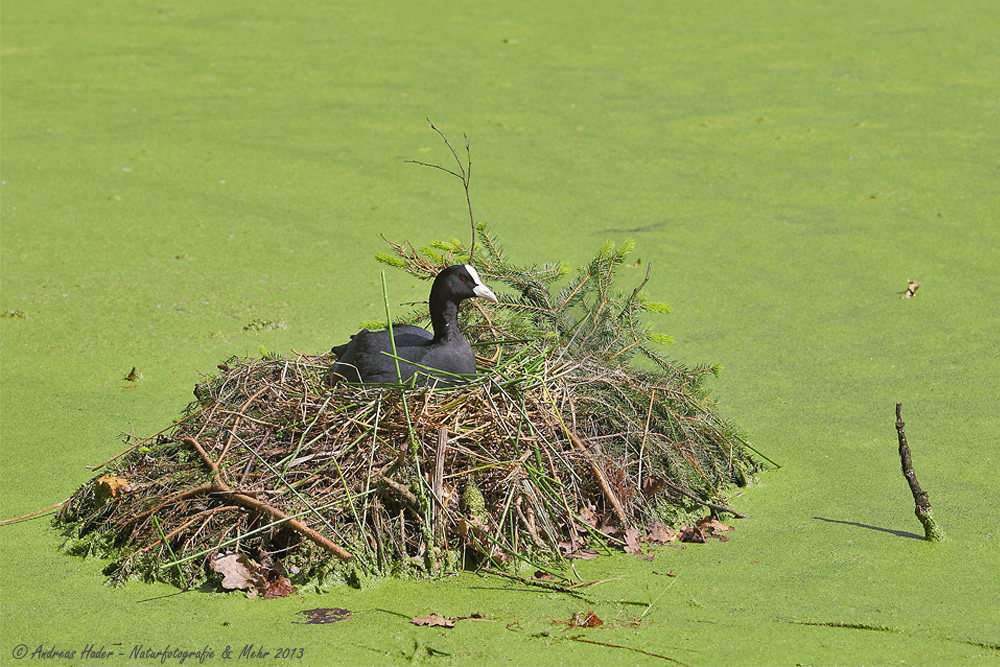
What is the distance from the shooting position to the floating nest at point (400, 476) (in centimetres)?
250

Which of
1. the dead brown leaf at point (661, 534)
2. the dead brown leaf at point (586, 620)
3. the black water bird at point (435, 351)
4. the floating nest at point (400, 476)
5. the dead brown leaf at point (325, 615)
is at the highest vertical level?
the black water bird at point (435, 351)

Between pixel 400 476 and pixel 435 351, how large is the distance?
0.38 meters

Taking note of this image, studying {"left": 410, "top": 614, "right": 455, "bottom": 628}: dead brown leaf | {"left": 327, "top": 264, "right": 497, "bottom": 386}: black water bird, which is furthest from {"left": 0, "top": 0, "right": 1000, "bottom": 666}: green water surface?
{"left": 327, "top": 264, "right": 497, "bottom": 386}: black water bird

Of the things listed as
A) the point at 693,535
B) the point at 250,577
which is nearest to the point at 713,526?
the point at 693,535

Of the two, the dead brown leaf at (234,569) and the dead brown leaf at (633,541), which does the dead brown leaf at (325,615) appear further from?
the dead brown leaf at (633,541)

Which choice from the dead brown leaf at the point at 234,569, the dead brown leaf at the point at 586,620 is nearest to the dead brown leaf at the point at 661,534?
the dead brown leaf at the point at 586,620

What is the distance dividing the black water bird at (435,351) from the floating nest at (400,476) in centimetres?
6

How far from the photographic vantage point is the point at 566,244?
4664 mm

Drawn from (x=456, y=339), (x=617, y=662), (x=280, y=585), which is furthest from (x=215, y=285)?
(x=617, y=662)

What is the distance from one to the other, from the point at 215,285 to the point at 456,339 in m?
1.95

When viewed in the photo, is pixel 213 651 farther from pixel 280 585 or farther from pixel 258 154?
pixel 258 154

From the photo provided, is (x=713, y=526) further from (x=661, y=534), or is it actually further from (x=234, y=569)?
(x=234, y=569)

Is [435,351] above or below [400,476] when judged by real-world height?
above

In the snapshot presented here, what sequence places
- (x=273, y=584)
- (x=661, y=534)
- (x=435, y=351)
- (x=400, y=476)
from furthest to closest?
(x=435, y=351), (x=661, y=534), (x=400, y=476), (x=273, y=584)
